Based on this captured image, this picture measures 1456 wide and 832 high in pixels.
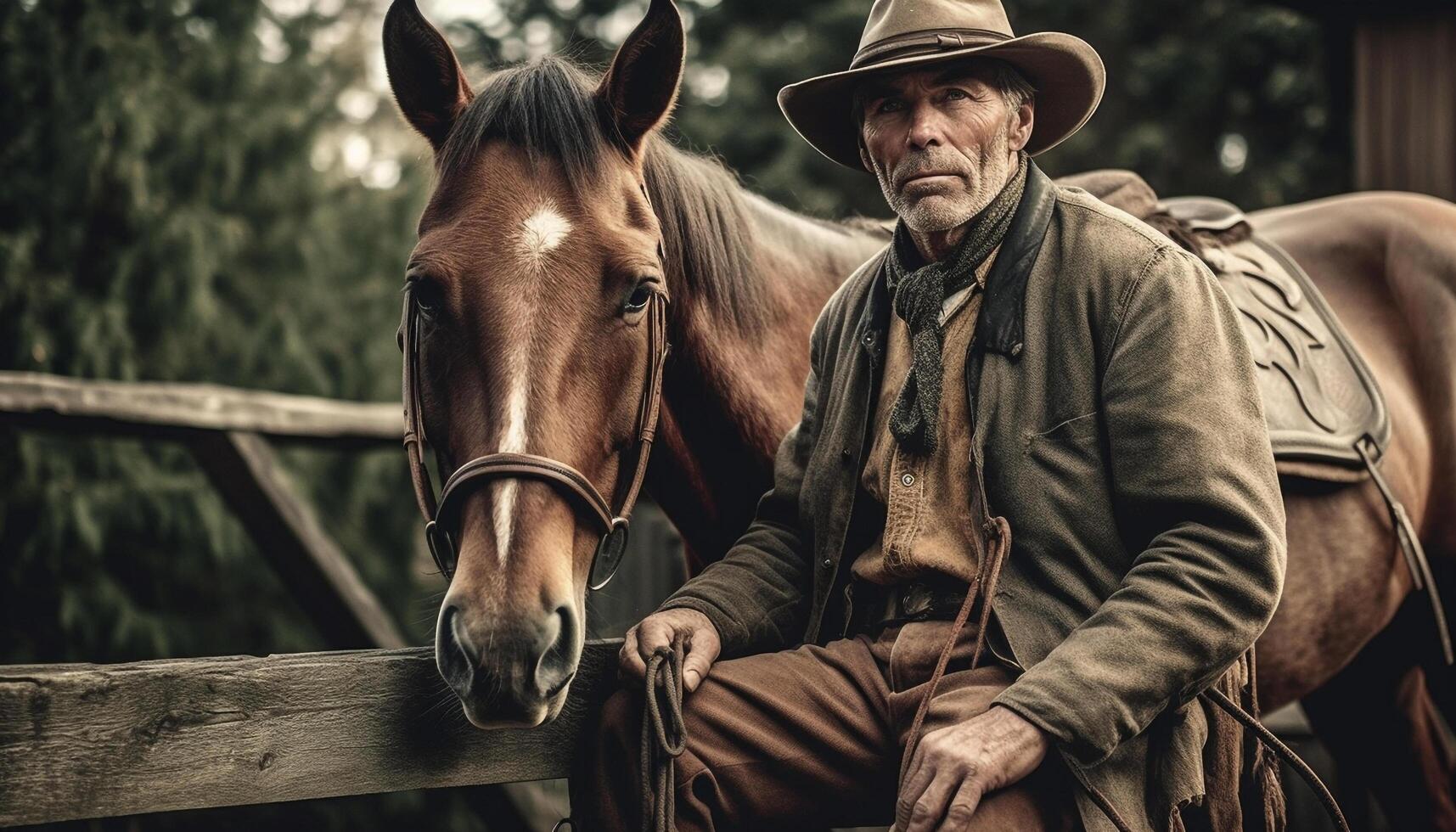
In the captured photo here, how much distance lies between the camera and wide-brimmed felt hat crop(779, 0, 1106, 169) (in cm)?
207

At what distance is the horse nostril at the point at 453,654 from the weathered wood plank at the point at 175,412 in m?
2.34

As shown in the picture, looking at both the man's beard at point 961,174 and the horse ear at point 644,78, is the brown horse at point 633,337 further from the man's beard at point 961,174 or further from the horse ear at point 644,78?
the man's beard at point 961,174

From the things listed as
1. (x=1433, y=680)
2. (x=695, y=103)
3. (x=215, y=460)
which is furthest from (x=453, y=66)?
(x=695, y=103)

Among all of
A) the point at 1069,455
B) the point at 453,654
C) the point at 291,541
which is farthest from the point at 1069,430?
the point at 291,541

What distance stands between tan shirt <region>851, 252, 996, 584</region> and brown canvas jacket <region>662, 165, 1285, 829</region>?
0.04m

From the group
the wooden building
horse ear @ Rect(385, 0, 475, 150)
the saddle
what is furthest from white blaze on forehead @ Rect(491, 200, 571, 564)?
the wooden building

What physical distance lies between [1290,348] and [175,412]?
10.8 ft

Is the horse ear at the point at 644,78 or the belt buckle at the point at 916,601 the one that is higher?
the horse ear at the point at 644,78

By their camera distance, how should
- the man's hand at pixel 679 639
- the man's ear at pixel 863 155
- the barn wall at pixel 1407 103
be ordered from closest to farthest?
the man's hand at pixel 679 639 → the man's ear at pixel 863 155 → the barn wall at pixel 1407 103

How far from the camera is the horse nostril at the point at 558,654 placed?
1.71 meters

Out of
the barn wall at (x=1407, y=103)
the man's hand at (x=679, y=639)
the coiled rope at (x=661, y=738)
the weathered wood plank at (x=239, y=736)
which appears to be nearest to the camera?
the weathered wood plank at (x=239, y=736)

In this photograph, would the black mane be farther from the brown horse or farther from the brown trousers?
the brown trousers

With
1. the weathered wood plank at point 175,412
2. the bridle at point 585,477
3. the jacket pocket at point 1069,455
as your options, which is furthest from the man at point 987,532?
the weathered wood plank at point 175,412

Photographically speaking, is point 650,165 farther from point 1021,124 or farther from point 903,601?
point 903,601
